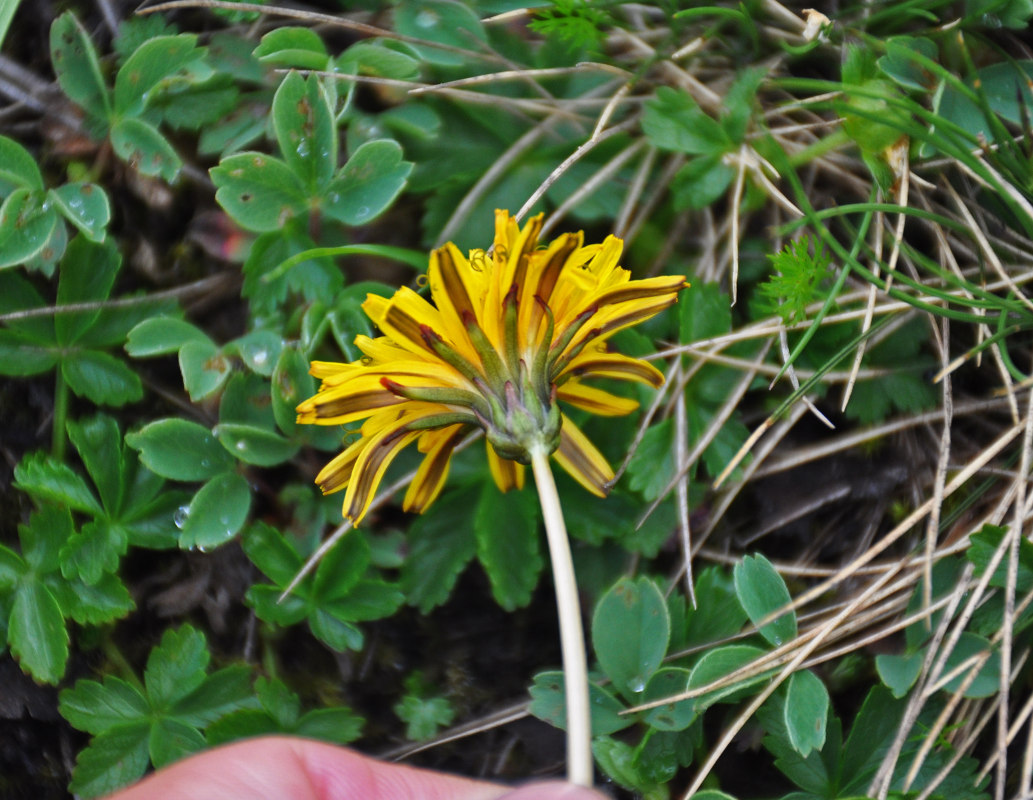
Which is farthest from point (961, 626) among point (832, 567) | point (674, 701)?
point (674, 701)

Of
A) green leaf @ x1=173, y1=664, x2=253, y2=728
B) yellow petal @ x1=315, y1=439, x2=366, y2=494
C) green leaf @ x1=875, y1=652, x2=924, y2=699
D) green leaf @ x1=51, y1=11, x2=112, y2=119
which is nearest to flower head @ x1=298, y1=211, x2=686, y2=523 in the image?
yellow petal @ x1=315, y1=439, x2=366, y2=494

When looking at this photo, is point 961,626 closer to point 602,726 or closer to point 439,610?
point 602,726

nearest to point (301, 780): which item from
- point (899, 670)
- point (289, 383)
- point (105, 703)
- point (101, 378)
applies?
point (105, 703)

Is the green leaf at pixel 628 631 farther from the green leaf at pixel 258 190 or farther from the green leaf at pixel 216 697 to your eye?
the green leaf at pixel 258 190

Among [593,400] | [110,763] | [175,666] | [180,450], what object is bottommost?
[110,763]

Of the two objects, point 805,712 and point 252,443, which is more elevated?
point 252,443

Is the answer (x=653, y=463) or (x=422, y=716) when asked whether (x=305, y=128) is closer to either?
(x=653, y=463)
